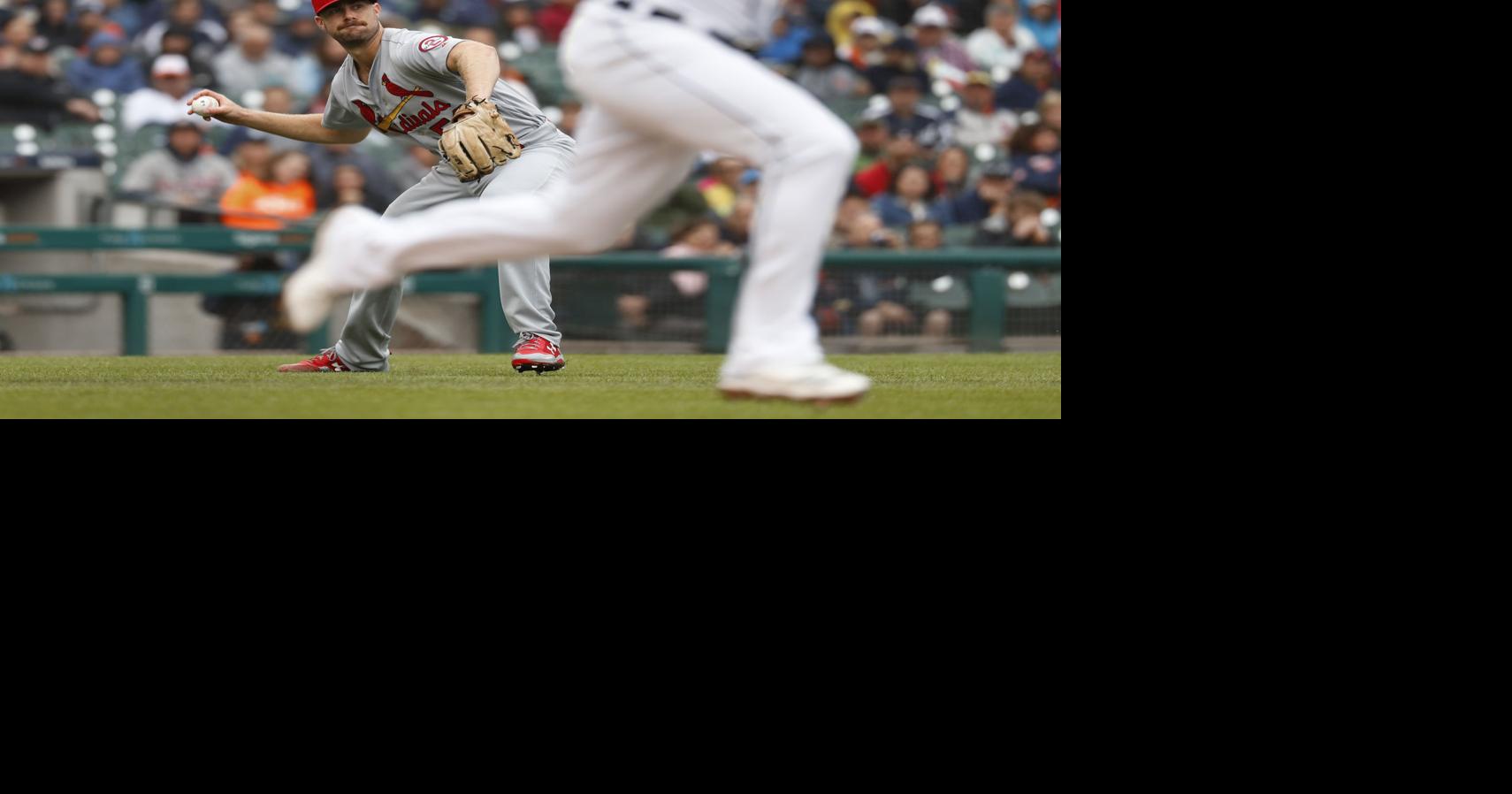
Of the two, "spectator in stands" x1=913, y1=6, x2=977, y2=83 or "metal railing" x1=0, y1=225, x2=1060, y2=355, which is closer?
"metal railing" x1=0, y1=225, x2=1060, y2=355

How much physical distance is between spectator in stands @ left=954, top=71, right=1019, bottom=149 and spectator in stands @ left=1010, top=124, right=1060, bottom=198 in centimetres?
12

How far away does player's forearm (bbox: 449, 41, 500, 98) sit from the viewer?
13.3 feet

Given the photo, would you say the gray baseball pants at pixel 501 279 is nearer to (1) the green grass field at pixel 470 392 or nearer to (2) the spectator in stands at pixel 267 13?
(1) the green grass field at pixel 470 392

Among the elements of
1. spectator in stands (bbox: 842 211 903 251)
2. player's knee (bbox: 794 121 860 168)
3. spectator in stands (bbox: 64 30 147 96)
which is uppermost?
A: spectator in stands (bbox: 64 30 147 96)

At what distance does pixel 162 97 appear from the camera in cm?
833

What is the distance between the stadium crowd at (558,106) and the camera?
7.81 metres

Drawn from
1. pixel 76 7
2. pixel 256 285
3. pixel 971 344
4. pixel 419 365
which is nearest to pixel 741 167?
pixel 971 344

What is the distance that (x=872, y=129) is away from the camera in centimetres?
890

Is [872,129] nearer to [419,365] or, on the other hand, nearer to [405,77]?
[419,365]

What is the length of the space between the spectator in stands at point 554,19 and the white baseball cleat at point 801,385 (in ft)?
22.9

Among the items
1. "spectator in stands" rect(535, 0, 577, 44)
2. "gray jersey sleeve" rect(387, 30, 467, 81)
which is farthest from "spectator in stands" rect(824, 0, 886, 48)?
"gray jersey sleeve" rect(387, 30, 467, 81)

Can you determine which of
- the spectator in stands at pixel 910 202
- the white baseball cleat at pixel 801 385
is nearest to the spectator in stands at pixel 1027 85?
the spectator in stands at pixel 910 202

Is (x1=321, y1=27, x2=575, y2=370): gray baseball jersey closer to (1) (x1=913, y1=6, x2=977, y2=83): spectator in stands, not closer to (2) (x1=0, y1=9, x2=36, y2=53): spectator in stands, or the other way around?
(2) (x1=0, y1=9, x2=36, y2=53): spectator in stands

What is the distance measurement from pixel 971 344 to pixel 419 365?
10.1ft
